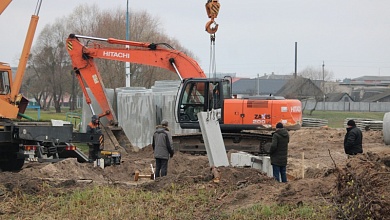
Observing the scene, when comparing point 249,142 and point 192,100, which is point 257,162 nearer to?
point 192,100

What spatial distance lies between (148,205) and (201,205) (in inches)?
34.1

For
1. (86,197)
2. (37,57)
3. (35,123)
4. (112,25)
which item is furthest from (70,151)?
(37,57)

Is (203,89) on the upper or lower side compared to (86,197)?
upper

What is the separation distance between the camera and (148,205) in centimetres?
1050

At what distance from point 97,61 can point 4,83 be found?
26890 millimetres

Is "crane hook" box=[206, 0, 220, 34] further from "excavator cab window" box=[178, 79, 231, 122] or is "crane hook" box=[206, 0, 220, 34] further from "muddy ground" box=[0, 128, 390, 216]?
"excavator cab window" box=[178, 79, 231, 122]

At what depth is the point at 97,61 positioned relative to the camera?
4394 centimetres

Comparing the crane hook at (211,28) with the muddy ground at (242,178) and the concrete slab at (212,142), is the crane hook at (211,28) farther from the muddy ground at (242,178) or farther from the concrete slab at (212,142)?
the muddy ground at (242,178)

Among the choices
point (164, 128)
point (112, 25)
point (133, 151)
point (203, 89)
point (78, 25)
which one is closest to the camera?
point (164, 128)

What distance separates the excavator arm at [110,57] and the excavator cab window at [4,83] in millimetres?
5928

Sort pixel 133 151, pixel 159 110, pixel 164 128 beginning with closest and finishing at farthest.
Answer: pixel 164 128 < pixel 133 151 < pixel 159 110

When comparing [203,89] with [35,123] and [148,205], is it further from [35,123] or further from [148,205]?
[148,205]

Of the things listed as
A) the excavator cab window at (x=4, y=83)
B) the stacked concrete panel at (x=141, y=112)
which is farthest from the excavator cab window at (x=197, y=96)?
the excavator cab window at (x=4, y=83)

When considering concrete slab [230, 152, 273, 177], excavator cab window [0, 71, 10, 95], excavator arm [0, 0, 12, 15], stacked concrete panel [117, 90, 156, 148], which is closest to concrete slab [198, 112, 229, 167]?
concrete slab [230, 152, 273, 177]
